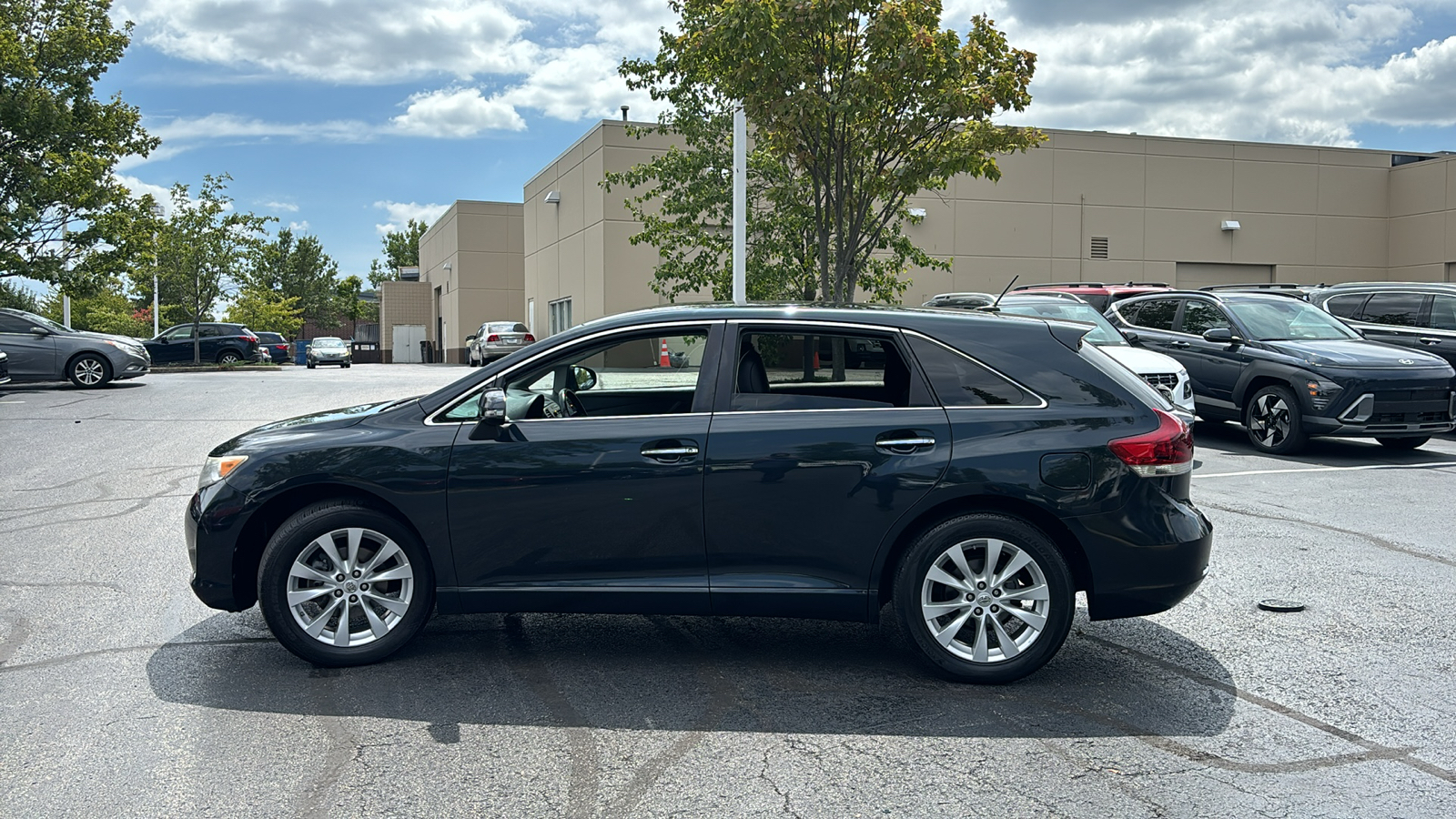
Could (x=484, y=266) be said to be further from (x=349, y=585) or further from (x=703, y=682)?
(x=703, y=682)

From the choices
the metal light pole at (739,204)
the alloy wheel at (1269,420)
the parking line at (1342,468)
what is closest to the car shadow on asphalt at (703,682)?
the parking line at (1342,468)

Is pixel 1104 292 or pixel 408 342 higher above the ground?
pixel 1104 292

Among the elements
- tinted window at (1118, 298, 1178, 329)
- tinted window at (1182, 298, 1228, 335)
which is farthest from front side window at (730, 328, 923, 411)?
tinted window at (1118, 298, 1178, 329)

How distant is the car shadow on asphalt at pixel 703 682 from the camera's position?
4.56 m

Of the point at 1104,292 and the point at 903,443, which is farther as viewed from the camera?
the point at 1104,292

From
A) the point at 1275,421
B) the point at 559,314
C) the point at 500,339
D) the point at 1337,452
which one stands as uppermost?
the point at 559,314

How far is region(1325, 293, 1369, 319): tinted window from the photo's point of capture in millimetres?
16594

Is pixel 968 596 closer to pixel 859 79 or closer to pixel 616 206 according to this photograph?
pixel 859 79

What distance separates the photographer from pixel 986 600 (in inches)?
195

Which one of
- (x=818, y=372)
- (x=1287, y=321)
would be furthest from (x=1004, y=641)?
(x=1287, y=321)

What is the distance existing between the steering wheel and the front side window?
81cm

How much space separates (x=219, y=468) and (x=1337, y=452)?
12063 millimetres

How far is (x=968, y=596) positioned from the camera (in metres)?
4.97

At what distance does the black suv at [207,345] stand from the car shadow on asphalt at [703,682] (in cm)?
3243
